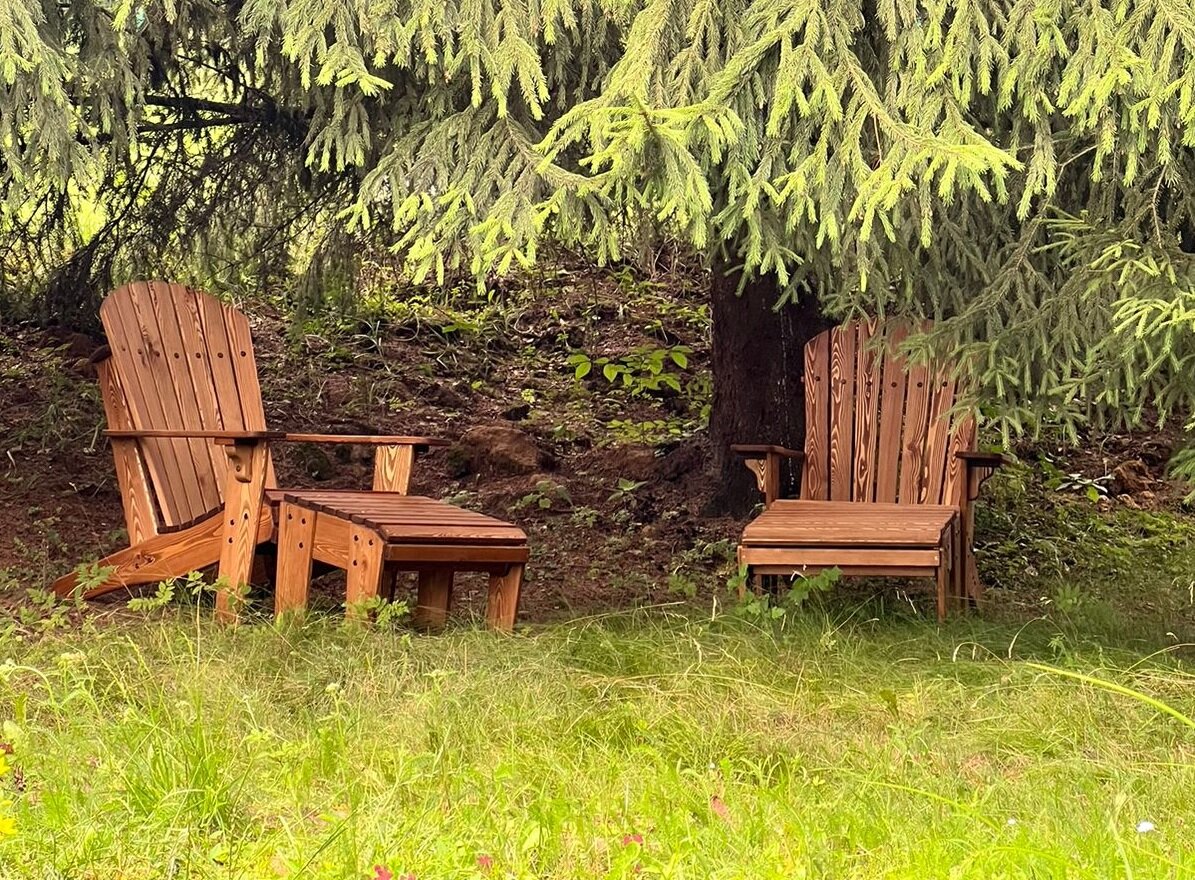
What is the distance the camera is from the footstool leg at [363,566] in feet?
12.1

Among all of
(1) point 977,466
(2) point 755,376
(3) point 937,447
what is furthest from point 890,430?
(2) point 755,376

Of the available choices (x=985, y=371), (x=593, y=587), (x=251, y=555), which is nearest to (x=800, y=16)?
(x=985, y=371)

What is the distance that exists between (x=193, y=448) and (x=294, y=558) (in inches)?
35.5

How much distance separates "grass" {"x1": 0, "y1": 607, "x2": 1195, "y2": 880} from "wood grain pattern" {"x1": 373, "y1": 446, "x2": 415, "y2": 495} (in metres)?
0.82

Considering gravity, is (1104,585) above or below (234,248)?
below

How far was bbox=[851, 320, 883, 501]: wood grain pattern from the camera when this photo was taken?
521 cm

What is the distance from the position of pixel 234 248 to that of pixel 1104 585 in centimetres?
372

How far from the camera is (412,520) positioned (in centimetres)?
386

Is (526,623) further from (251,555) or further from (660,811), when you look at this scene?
(660,811)

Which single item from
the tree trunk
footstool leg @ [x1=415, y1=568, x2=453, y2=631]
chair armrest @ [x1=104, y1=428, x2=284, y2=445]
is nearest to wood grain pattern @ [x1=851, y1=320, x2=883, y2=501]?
the tree trunk

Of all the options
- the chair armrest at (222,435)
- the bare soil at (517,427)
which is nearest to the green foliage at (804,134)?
the chair armrest at (222,435)

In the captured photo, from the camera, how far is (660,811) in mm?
2422

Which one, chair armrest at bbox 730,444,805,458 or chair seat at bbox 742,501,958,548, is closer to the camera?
chair seat at bbox 742,501,958,548

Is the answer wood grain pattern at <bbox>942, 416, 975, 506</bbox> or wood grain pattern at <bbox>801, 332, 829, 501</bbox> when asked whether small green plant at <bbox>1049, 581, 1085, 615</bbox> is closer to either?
wood grain pattern at <bbox>942, 416, 975, 506</bbox>
